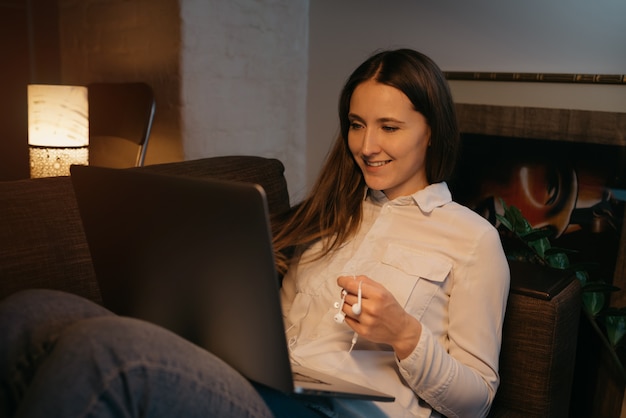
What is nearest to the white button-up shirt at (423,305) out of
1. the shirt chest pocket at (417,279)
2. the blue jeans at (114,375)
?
the shirt chest pocket at (417,279)

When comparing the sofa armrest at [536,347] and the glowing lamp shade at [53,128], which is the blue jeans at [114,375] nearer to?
the sofa armrest at [536,347]

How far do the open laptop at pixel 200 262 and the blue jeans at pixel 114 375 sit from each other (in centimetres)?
6

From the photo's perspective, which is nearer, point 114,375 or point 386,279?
point 114,375

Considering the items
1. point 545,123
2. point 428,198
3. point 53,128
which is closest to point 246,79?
point 53,128

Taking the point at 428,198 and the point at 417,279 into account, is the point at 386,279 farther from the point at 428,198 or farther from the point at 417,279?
the point at 428,198

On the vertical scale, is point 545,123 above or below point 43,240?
above

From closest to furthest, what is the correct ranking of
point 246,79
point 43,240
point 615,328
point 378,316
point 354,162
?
point 378,316
point 43,240
point 354,162
point 615,328
point 246,79

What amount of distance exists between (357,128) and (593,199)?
2.97ft

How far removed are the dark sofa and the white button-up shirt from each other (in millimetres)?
94

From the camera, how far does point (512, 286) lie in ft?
4.00

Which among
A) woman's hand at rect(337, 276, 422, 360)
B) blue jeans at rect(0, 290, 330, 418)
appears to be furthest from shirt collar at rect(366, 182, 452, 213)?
blue jeans at rect(0, 290, 330, 418)

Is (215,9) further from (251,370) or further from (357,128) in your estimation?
(251,370)

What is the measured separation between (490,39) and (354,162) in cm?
90

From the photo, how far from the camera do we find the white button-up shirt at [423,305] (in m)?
1.07
